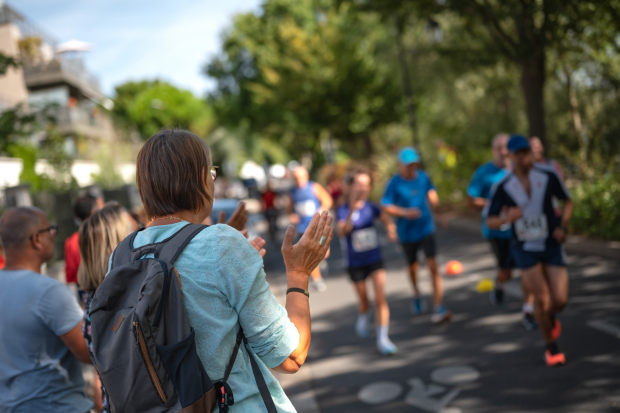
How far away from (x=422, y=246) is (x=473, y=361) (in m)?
2.15

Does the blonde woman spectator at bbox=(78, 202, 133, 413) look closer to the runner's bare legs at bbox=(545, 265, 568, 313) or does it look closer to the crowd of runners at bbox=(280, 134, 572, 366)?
the crowd of runners at bbox=(280, 134, 572, 366)

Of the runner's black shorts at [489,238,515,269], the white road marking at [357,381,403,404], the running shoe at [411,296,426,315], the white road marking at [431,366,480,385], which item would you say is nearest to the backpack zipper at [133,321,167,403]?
the white road marking at [357,381,403,404]

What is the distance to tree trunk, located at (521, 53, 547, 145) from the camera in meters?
11.9

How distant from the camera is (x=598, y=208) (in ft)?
32.0

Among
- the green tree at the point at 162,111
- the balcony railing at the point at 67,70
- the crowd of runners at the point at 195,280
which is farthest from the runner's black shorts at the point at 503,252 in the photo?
the green tree at the point at 162,111

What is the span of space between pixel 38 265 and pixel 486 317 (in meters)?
5.19

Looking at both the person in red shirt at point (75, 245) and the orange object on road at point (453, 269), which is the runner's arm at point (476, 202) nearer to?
the orange object on road at point (453, 269)

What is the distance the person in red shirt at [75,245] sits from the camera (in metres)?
4.80

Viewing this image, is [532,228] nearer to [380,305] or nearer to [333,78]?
[380,305]

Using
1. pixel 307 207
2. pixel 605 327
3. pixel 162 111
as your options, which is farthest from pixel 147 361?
pixel 162 111

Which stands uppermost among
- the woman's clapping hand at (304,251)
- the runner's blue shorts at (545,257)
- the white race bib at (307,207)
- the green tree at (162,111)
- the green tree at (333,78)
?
the green tree at (162,111)

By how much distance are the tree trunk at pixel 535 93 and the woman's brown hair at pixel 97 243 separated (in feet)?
34.9

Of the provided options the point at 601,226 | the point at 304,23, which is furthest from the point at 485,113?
the point at 304,23

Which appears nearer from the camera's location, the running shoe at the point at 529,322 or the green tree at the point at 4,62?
the running shoe at the point at 529,322
